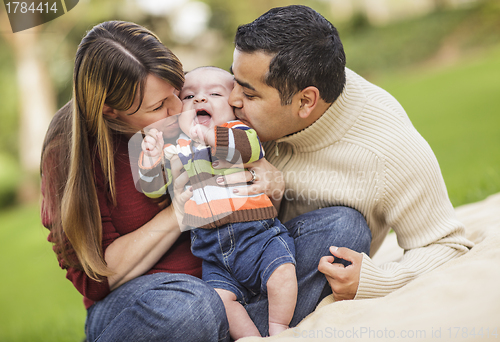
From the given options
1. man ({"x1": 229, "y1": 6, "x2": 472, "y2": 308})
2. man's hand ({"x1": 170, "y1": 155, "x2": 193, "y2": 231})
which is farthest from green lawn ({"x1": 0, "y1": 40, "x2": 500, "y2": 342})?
man ({"x1": 229, "y1": 6, "x2": 472, "y2": 308})

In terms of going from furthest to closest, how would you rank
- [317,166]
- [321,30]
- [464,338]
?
[317,166]
[321,30]
[464,338]

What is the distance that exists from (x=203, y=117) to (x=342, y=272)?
806 millimetres

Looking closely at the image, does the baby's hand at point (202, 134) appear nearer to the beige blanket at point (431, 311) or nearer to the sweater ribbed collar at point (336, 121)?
the sweater ribbed collar at point (336, 121)

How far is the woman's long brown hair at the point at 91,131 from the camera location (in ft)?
5.48

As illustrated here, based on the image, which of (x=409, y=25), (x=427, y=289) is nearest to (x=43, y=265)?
(x=427, y=289)

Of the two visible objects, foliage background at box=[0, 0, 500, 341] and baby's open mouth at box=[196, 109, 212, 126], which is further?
foliage background at box=[0, 0, 500, 341]

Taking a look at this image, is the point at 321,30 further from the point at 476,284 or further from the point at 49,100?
the point at 49,100

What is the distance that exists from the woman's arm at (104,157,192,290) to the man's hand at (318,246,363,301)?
588mm

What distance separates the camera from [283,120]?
1787 mm

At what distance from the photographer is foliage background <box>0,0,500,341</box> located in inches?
202

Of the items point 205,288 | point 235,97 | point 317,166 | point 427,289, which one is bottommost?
point 427,289

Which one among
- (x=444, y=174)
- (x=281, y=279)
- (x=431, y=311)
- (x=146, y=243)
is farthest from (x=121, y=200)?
(x=444, y=174)

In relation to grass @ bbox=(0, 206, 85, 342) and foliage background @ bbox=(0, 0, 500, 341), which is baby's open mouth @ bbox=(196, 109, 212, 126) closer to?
grass @ bbox=(0, 206, 85, 342)

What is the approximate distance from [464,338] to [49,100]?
1197cm
